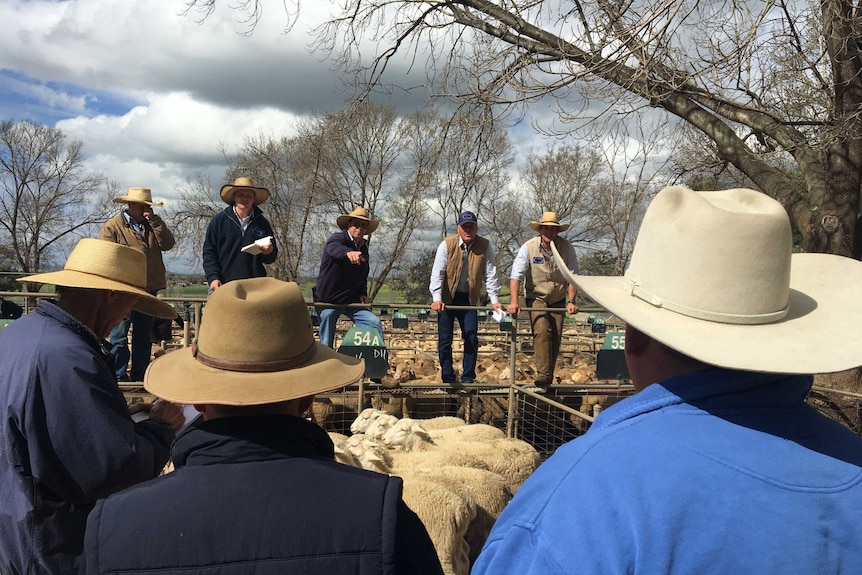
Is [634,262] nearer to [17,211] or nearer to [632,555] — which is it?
[632,555]

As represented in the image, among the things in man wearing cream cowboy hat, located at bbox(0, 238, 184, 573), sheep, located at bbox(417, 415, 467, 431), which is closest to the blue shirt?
man wearing cream cowboy hat, located at bbox(0, 238, 184, 573)

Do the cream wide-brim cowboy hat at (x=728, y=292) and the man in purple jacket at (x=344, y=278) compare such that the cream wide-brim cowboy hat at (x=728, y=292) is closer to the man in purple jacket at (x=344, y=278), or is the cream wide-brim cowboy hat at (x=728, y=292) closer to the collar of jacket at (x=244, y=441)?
the collar of jacket at (x=244, y=441)

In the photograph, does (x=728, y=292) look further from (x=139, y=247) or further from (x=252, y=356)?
(x=139, y=247)

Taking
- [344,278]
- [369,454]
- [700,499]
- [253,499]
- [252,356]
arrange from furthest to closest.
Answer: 1. [344,278]
2. [369,454]
3. [252,356]
4. [253,499]
5. [700,499]

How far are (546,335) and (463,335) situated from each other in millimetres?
1085

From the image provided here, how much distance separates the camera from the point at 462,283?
735cm

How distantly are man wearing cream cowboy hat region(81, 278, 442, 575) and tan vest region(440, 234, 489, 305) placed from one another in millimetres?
5675

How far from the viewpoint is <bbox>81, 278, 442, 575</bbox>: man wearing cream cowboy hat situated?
1380 millimetres

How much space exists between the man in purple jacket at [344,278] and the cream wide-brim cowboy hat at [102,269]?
12.5 ft

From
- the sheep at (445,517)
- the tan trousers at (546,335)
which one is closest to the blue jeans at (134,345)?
the sheep at (445,517)

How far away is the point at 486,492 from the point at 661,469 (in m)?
3.73

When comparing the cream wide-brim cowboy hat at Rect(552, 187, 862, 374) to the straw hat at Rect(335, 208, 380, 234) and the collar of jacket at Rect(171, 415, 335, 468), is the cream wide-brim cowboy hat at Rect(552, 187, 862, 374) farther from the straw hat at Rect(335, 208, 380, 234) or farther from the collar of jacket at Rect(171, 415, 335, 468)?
the straw hat at Rect(335, 208, 380, 234)

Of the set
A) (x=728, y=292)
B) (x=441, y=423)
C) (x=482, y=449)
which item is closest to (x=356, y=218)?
(x=441, y=423)

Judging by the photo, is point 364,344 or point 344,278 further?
point 344,278
